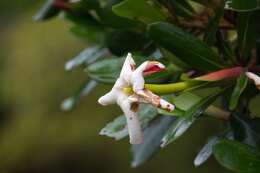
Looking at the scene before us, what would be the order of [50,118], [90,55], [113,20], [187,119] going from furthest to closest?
[50,118], [90,55], [113,20], [187,119]

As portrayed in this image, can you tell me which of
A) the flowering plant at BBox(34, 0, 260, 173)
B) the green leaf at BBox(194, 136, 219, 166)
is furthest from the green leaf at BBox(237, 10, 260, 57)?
the green leaf at BBox(194, 136, 219, 166)

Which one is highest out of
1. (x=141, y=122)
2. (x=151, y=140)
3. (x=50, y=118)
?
(x=141, y=122)

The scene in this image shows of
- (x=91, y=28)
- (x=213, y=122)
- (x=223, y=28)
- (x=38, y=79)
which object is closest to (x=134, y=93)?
(x=223, y=28)

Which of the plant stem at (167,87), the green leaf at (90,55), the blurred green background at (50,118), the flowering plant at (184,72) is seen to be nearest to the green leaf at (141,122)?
the flowering plant at (184,72)

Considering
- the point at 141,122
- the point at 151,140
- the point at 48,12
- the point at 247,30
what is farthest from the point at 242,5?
the point at 48,12

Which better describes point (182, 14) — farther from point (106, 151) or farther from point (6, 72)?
point (6, 72)

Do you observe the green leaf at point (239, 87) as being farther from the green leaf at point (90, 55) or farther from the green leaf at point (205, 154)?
the green leaf at point (90, 55)

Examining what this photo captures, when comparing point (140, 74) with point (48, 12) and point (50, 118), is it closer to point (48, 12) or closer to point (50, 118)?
point (48, 12)
